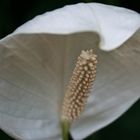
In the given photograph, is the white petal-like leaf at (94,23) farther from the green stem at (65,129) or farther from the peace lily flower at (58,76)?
the green stem at (65,129)

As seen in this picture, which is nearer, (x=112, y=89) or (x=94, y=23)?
(x=94, y=23)

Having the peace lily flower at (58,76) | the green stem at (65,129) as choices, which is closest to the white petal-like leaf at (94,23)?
the peace lily flower at (58,76)

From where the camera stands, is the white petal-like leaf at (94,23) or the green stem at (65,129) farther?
the green stem at (65,129)

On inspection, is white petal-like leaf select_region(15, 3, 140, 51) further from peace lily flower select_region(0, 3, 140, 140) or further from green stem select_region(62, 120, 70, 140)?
green stem select_region(62, 120, 70, 140)

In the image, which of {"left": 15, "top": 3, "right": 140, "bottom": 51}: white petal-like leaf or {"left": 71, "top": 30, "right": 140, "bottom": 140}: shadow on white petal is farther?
{"left": 71, "top": 30, "right": 140, "bottom": 140}: shadow on white petal

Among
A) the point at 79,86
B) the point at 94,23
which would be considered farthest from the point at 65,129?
the point at 94,23

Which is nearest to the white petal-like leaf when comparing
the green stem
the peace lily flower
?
the peace lily flower

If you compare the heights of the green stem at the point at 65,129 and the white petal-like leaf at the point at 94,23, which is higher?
the white petal-like leaf at the point at 94,23

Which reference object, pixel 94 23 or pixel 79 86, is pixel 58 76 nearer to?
pixel 79 86
